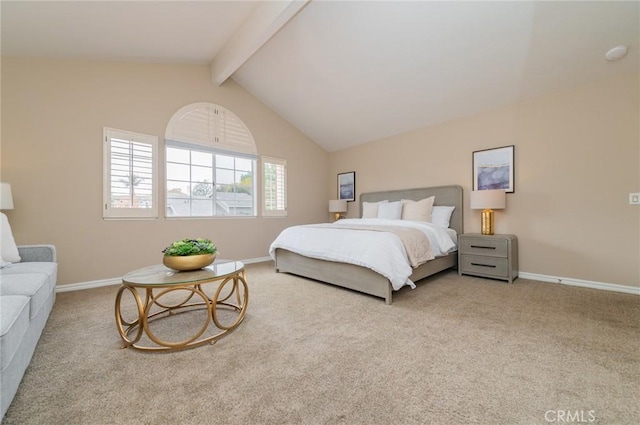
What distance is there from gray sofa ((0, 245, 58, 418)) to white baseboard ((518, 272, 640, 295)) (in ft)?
15.0

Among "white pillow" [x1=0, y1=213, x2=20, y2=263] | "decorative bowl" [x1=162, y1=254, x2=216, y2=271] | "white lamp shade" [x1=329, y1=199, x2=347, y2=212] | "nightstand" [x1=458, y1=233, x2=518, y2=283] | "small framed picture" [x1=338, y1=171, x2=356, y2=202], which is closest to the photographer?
"decorative bowl" [x1=162, y1=254, x2=216, y2=271]

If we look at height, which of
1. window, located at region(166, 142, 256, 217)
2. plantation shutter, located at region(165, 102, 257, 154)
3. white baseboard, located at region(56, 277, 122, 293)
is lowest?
white baseboard, located at region(56, 277, 122, 293)

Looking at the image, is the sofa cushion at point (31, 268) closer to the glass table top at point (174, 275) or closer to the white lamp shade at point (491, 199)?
the glass table top at point (174, 275)

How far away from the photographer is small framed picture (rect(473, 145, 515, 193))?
3.48 meters

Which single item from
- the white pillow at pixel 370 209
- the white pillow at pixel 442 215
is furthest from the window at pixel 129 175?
the white pillow at pixel 442 215

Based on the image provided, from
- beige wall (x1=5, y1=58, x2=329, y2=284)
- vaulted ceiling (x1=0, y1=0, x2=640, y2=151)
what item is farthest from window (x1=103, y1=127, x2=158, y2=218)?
vaulted ceiling (x1=0, y1=0, x2=640, y2=151)

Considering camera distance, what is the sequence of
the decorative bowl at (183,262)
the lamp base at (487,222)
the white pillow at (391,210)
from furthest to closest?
the white pillow at (391,210)
the lamp base at (487,222)
the decorative bowl at (183,262)

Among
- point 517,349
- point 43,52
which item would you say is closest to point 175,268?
point 517,349

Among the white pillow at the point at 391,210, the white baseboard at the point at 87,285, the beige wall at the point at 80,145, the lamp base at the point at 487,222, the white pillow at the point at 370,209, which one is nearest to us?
the beige wall at the point at 80,145

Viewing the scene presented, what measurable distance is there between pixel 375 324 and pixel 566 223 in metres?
2.82

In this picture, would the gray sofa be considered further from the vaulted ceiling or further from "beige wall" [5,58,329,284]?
the vaulted ceiling

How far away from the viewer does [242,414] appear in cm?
112

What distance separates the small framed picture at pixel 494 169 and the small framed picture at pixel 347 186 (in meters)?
2.24

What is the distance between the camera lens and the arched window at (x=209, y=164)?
12.2 ft
